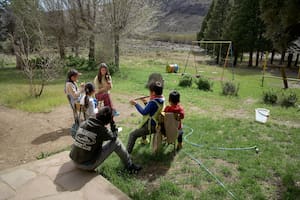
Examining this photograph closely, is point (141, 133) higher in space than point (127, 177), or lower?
higher

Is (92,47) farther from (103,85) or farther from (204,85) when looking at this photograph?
(103,85)

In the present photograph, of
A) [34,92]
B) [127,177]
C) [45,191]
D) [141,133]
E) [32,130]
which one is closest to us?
[45,191]

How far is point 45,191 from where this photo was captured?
2.61 meters

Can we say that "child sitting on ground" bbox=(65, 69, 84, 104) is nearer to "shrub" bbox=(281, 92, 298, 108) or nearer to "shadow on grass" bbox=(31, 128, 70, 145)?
"shadow on grass" bbox=(31, 128, 70, 145)

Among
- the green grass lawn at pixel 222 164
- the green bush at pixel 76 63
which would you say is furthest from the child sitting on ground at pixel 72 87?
the green bush at pixel 76 63

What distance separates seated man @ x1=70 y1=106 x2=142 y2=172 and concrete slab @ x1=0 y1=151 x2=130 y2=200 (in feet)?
0.63

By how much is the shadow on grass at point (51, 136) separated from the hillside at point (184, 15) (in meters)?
85.3

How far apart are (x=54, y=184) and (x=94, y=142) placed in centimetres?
70

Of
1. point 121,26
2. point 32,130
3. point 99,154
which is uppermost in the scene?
point 121,26

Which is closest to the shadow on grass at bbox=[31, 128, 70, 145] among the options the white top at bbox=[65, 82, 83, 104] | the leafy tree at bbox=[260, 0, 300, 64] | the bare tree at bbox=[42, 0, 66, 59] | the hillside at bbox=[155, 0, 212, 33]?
the white top at bbox=[65, 82, 83, 104]

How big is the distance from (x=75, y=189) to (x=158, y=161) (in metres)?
1.30

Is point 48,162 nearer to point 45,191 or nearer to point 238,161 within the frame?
point 45,191

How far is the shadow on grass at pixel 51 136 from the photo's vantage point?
Result: 178 inches

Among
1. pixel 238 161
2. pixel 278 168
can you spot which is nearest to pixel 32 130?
pixel 238 161
